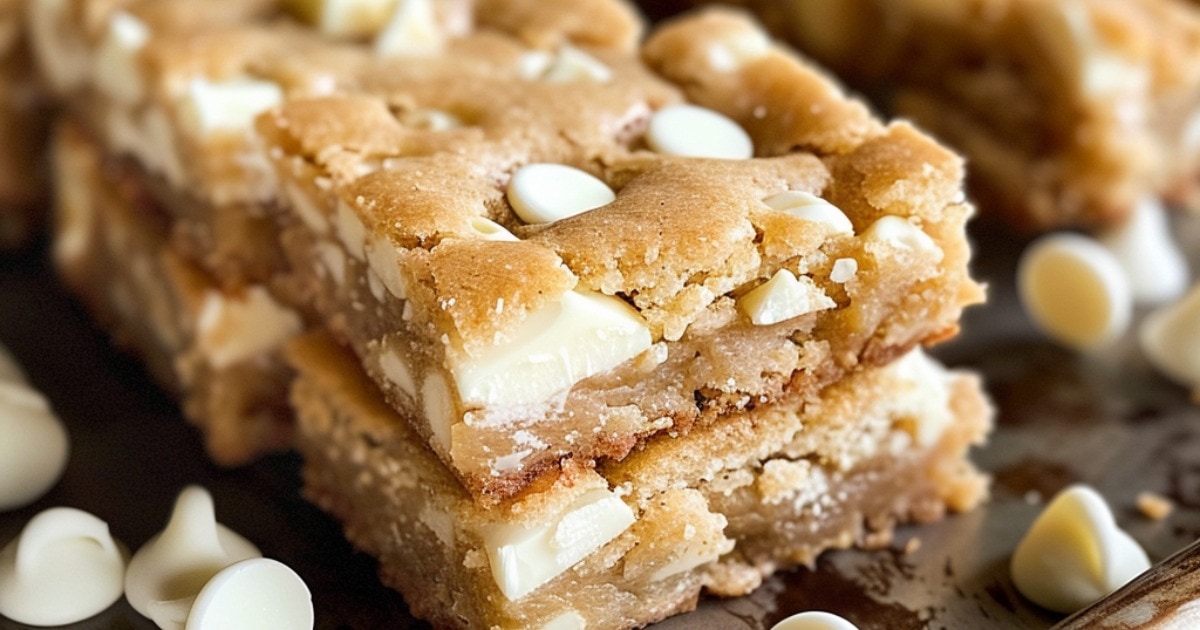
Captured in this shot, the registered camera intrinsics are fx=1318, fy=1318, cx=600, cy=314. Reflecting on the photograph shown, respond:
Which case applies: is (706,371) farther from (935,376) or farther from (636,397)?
(935,376)

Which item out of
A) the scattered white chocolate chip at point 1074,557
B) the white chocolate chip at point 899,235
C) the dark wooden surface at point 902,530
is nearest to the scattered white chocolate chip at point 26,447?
the dark wooden surface at point 902,530

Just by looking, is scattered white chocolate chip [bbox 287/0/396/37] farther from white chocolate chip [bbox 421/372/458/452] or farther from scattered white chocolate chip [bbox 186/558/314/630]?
scattered white chocolate chip [bbox 186/558/314/630]

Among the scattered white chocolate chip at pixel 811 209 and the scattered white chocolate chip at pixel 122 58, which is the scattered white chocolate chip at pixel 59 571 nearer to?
the scattered white chocolate chip at pixel 122 58

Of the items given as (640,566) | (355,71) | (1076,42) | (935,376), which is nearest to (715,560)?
(640,566)

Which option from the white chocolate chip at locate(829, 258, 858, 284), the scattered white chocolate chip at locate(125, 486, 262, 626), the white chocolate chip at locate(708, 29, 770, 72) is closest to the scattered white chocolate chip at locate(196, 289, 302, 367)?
the scattered white chocolate chip at locate(125, 486, 262, 626)

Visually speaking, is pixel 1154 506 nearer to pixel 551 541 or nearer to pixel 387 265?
pixel 551 541

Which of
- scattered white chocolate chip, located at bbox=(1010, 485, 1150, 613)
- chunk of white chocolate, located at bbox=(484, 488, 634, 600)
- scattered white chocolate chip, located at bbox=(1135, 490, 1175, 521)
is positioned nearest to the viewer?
chunk of white chocolate, located at bbox=(484, 488, 634, 600)
